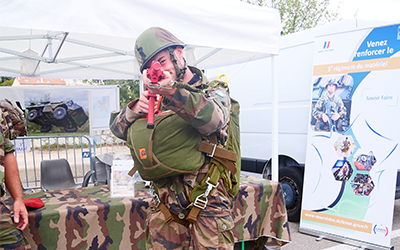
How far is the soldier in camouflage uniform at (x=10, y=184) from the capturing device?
5.09 ft

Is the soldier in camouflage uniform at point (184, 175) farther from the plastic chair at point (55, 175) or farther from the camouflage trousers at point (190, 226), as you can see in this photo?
the plastic chair at point (55, 175)

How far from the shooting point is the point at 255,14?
8.79 feet

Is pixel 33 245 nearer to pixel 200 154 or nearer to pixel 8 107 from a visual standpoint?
pixel 8 107

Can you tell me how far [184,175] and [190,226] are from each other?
253 millimetres

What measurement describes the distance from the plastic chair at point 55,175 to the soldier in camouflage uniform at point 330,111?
299cm

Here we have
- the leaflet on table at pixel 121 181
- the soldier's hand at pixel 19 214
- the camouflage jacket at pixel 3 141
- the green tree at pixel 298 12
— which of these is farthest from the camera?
the green tree at pixel 298 12

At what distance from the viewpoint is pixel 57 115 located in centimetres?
475

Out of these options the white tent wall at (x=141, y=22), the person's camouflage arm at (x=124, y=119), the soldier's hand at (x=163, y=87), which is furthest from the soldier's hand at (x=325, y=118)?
the soldier's hand at (x=163, y=87)

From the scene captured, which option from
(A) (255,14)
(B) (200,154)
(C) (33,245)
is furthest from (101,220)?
(A) (255,14)

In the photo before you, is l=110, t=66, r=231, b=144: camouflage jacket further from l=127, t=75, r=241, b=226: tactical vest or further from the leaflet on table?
the leaflet on table

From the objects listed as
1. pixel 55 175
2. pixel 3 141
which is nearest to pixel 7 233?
pixel 3 141

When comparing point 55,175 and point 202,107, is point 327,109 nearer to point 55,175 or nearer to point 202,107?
point 202,107

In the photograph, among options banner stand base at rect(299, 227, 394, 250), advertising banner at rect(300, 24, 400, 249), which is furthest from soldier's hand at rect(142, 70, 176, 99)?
banner stand base at rect(299, 227, 394, 250)

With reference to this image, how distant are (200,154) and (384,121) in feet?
7.99
